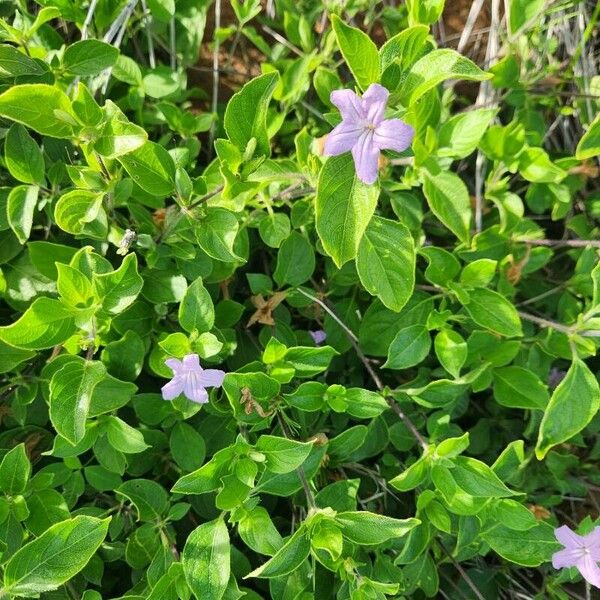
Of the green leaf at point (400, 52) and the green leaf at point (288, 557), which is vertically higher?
the green leaf at point (400, 52)

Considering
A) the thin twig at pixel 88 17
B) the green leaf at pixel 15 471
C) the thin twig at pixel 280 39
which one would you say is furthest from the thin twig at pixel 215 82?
the green leaf at pixel 15 471

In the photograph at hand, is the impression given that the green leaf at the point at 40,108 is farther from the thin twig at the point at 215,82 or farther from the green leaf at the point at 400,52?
the thin twig at the point at 215,82

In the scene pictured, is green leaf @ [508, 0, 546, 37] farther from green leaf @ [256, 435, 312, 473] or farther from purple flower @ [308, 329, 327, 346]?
green leaf @ [256, 435, 312, 473]

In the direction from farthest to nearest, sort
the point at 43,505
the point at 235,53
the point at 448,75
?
the point at 235,53, the point at 43,505, the point at 448,75

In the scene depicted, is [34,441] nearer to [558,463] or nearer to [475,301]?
[475,301]

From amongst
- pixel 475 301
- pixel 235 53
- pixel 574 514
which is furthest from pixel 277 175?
pixel 574 514

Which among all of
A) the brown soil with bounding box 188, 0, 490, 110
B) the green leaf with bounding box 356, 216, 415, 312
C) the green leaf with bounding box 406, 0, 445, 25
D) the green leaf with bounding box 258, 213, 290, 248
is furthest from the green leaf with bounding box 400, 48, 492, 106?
the brown soil with bounding box 188, 0, 490, 110
